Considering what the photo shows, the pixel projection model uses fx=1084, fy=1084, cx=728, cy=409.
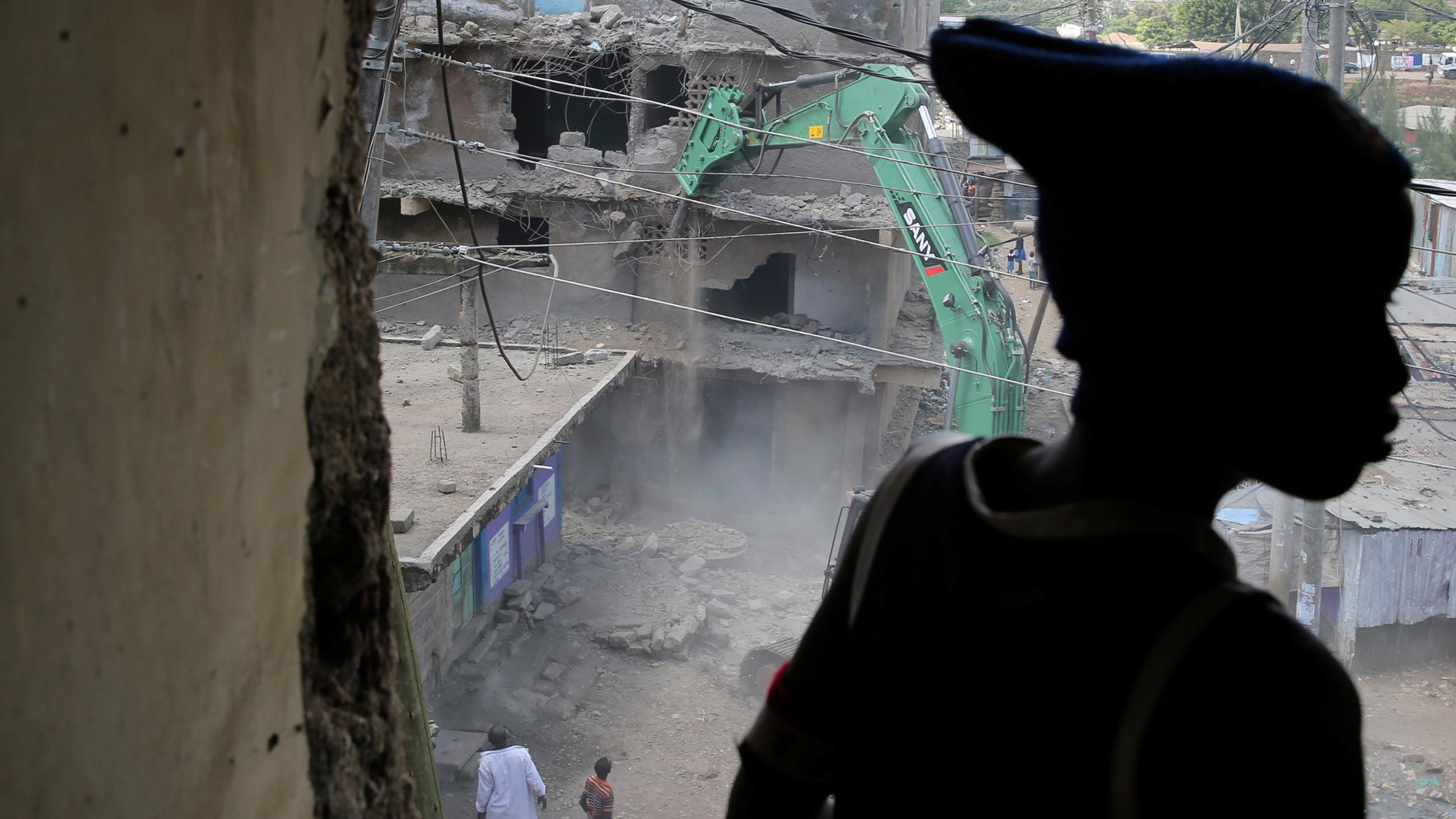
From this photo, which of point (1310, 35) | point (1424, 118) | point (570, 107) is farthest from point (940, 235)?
point (1424, 118)

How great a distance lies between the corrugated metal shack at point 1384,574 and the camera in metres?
12.9

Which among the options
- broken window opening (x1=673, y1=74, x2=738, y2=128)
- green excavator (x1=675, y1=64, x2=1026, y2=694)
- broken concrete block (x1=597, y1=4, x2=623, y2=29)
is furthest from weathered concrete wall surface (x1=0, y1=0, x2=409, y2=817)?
broken concrete block (x1=597, y1=4, x2=623, y2=29)

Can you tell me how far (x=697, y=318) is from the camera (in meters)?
15.8

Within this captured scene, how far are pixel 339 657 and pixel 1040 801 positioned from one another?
3.61 ft

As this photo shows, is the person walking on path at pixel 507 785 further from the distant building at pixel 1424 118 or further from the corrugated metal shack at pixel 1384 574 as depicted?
the distant building at pixel 1424 118

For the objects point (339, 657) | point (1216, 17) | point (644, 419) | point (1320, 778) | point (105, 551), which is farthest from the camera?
point (1216, 17)

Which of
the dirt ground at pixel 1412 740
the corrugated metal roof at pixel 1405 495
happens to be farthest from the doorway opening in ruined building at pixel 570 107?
the dirt ground at pixel 1412 740

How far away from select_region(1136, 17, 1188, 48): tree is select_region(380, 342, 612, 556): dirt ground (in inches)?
1054

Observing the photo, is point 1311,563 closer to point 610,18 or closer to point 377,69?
point 377,69

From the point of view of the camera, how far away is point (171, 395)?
1.14m

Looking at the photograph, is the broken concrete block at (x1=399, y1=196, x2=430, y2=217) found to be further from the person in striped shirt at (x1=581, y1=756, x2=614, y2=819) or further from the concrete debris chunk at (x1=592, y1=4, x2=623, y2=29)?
the person in striped shirt at (x1=581, y1=756, x2=614, y2=819)

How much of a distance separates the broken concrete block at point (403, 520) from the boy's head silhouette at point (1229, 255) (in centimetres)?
777

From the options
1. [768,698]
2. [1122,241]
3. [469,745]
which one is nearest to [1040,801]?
[768,698]

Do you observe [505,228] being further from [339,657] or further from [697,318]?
[339,657]
